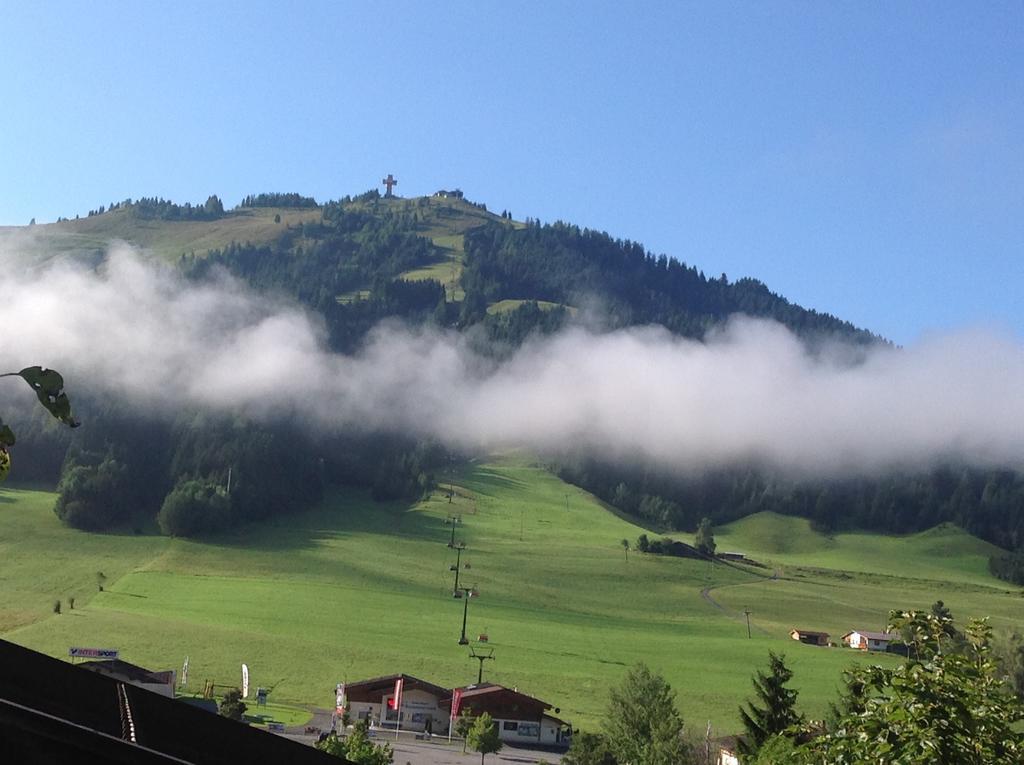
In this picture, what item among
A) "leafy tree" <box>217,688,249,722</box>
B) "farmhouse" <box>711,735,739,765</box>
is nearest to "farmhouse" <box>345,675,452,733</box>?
"leafy tree" <box>217,688,249,722</box>

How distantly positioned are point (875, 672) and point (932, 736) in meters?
1.64

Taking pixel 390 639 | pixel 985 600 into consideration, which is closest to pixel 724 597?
pixel 985 600

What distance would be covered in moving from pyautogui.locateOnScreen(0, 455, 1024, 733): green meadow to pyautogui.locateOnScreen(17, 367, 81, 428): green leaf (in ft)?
247

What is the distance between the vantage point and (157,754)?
2.74 metres

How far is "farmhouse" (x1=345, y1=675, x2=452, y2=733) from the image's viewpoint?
78562mm

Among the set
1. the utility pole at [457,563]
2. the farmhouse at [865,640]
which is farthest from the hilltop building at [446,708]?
the farmhouse at [865,640]

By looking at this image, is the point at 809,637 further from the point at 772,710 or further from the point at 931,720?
the point at 931,720

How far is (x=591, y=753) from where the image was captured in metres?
59.7

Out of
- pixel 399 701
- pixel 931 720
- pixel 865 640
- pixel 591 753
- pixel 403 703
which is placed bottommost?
pixel 403 703

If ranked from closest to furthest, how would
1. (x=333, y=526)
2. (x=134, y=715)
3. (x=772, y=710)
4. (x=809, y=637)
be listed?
(x=134, y=715) < (x=772, y=710) < (x=809, y=637) < (x=333, y=526)

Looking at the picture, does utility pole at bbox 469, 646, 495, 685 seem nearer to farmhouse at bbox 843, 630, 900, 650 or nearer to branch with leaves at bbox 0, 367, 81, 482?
farmhouse at bbox 843, 630, 900, 650

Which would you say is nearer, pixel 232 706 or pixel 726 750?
pixel 726 750

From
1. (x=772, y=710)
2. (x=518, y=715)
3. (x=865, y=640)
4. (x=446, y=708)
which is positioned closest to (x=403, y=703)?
(x=446, y=708)

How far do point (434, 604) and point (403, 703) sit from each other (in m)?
45.7
